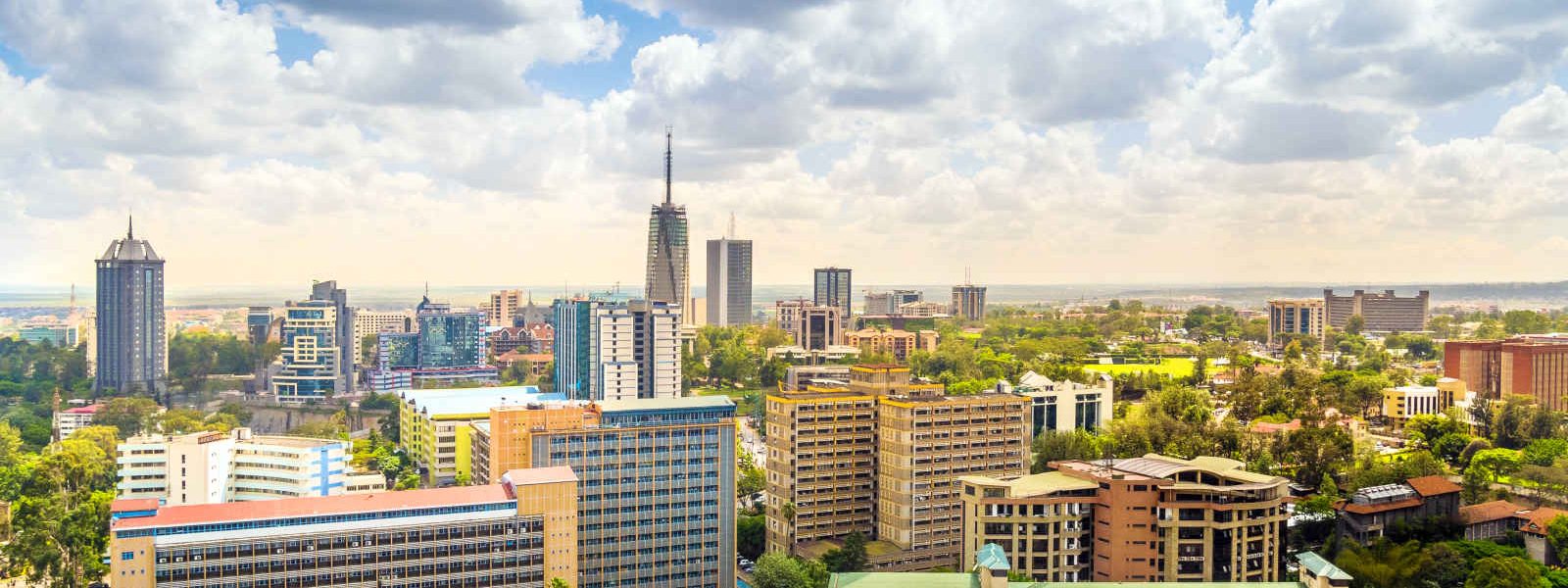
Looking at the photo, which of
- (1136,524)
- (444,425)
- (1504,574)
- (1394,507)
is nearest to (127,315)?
(444,425)

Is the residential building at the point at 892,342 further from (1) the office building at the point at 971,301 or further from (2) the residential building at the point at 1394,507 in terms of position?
(2) the residential building at the point at 1394,507

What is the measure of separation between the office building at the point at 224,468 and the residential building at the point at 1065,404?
13827mm

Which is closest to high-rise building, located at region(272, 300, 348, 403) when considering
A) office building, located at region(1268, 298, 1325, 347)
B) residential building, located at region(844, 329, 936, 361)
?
residential building, located at region(844, 329, 936, 361)

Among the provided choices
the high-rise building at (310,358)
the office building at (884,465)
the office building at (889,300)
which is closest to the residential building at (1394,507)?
the office building at (884,465)

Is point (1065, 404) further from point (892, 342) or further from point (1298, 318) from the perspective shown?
point (1298, 318)

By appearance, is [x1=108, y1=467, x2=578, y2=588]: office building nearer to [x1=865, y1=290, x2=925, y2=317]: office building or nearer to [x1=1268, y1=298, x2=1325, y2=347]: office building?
[x1=1268, y1=298, x2=1325, y2=347]: office building

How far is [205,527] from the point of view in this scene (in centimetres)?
1277

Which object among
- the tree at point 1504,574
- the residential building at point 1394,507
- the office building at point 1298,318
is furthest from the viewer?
the office building at point 1298,318

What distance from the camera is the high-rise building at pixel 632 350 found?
30719 millimetres

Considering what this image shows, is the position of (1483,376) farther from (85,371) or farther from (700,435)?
(85,371)

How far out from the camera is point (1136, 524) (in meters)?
14.1

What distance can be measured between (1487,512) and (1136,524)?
6.44 m

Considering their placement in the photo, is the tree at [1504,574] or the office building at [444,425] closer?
the tree at [1504,574]

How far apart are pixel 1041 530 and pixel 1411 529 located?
225 inches
